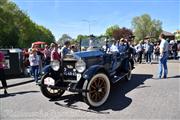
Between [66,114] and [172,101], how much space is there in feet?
8.89

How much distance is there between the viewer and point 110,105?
6.47 m

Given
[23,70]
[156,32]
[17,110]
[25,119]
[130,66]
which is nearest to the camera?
[25,119]

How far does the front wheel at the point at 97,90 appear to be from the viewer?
6.17m

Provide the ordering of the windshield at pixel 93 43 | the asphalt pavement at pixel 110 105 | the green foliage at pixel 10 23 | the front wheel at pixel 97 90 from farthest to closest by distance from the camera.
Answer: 1. the green foliage at pixel 10 23
2. the windshield at pixel 93 43
3. the front wheel at pixel 97 90
4. the asphalt pavement at pixel 110 105

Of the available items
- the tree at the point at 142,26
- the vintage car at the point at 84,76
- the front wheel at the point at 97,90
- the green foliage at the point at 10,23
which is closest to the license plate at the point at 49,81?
the vintage car at the point at 84,76

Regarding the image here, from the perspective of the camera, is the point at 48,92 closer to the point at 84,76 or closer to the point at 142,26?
the point at 84,76

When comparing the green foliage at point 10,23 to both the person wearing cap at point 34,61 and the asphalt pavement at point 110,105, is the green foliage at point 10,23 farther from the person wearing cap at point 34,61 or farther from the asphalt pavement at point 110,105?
the asphalt pavement at point 110,105

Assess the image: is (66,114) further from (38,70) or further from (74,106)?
(38,70)

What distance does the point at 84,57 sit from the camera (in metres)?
7.04

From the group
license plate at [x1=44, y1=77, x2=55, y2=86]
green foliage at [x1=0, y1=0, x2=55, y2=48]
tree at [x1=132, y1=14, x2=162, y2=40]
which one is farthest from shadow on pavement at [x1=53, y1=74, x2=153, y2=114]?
tree at [x1=132, y1=14, x2=162, y2=40]

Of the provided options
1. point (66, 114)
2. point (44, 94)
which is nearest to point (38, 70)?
point (44, 94)

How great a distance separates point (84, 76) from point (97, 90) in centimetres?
53

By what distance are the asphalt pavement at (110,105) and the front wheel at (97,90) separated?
16 cm

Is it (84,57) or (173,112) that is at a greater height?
(84,57)
